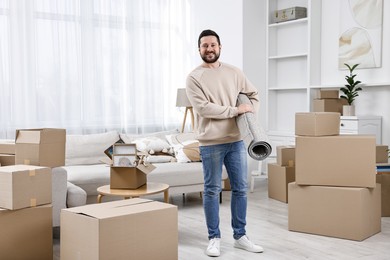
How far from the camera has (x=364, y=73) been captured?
614 centimetres

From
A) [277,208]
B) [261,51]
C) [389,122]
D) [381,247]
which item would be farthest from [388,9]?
[381,247]

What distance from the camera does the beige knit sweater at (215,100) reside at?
3786mm

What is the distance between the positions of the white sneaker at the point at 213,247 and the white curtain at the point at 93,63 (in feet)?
9.87

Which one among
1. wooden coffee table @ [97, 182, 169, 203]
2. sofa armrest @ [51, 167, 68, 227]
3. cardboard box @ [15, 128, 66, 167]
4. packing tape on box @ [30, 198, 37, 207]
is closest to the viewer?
packing tape on box @ [30, 198, 37, 207]

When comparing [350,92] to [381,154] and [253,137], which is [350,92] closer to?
[381,154]

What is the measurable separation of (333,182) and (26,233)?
2242 mm

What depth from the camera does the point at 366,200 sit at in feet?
14.2

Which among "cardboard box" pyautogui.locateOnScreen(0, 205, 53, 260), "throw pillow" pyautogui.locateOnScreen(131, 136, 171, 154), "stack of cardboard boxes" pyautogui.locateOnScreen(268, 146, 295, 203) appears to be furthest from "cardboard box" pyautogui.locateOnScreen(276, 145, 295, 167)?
"cardboard box" pyautogui.locateOnScreen(0, 205, 53, 260)

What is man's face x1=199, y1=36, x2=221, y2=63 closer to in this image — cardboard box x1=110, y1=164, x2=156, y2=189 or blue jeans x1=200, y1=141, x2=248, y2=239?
blue jeans x1=200, y1=141, x2=248, y2=239

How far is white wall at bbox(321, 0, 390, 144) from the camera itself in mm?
5930

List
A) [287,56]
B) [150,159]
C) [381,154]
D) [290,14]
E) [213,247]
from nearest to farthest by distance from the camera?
[213,247]
[381,154]
[150,159]
[290,14]
[287,56]

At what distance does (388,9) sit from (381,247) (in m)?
2.76

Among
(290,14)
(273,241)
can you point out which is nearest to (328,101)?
(290,14)

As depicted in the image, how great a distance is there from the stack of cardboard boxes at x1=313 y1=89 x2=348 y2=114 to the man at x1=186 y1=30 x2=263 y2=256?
7.46ft
